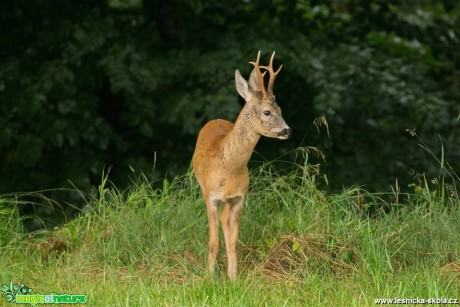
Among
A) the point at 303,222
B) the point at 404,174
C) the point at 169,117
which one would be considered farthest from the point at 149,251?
the point at 404,174

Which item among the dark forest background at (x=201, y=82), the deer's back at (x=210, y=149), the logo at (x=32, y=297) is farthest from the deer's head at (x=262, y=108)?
the dark forest background at (x=201, y=82)

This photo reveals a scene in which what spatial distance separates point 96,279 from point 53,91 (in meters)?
3.52

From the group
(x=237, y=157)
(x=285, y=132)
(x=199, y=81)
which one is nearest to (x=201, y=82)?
(x=199, y=81)

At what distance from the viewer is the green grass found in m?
5.62

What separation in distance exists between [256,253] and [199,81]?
2.98 meters

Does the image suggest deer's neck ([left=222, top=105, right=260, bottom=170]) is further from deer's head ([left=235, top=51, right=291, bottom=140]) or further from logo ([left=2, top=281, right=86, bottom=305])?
logo ([left=2, top=281, right=86, bottom=305])

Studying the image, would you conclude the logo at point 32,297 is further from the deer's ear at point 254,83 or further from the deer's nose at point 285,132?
the deer's ear at point 254,83

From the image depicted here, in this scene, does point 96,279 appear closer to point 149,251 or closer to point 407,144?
point 149,251

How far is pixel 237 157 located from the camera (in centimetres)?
596

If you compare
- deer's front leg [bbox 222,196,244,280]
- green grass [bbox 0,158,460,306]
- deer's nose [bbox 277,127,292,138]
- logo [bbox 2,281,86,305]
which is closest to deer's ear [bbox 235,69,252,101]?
deer's nose [bbox 277,127,292,138]

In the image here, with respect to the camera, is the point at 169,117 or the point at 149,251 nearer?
the point at 149,251

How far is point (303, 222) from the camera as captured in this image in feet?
21.0

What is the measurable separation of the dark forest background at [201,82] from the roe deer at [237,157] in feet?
8.48

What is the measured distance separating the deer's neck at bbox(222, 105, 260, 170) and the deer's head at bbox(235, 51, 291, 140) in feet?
0.08
